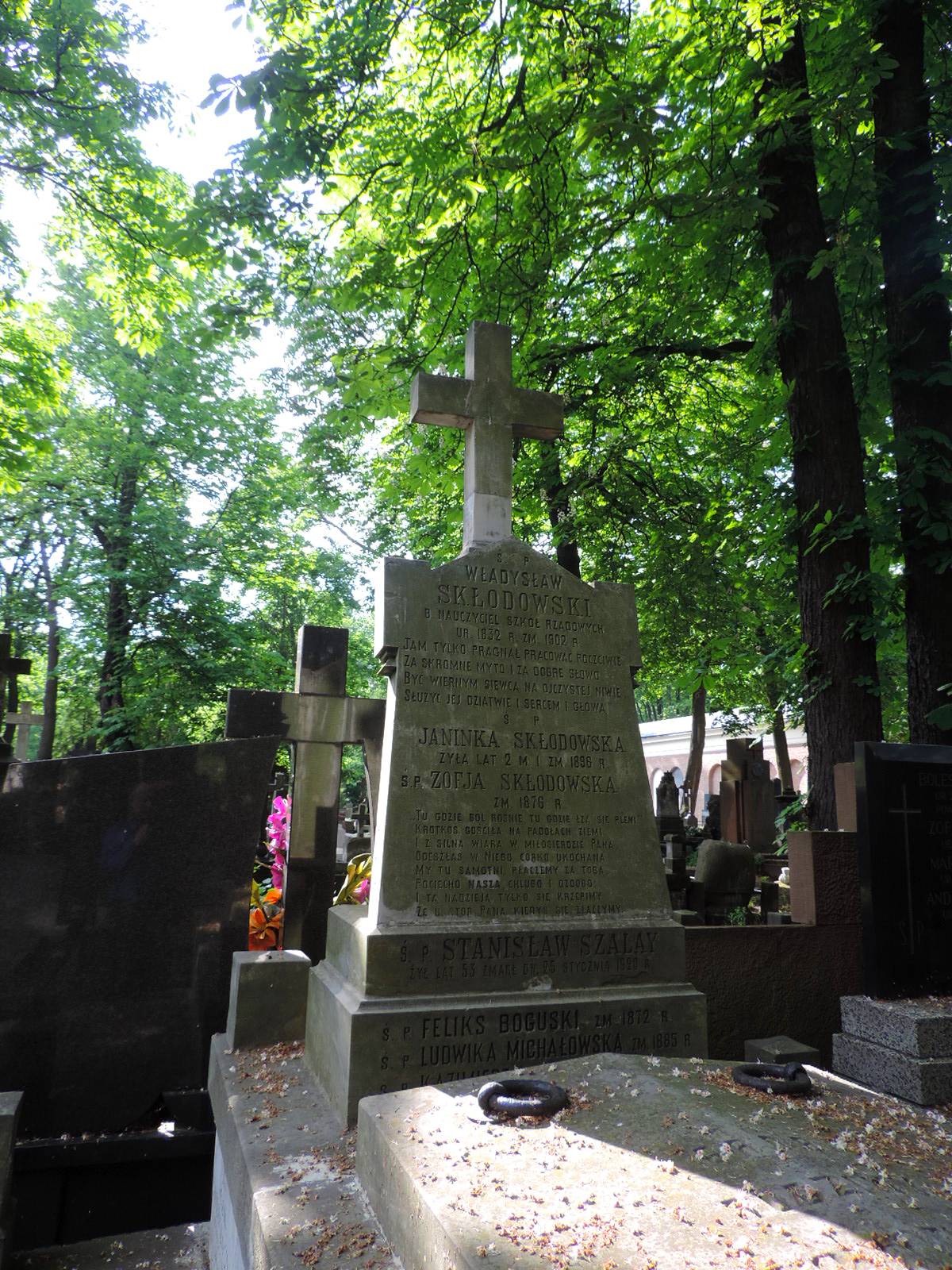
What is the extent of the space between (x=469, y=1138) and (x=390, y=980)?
116cm

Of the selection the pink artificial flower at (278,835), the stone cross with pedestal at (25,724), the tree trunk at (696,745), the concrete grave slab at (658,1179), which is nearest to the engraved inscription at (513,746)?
the concrete grave slab at (658,1179)

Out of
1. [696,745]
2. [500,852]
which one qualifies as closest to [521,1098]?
[500,852]

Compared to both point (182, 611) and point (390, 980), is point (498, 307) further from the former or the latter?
point (182, 611)

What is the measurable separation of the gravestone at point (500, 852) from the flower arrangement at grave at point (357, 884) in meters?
1.18

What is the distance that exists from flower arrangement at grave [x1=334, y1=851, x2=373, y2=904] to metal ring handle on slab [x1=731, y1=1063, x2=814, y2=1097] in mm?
2675

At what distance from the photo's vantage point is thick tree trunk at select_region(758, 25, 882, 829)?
255 inches

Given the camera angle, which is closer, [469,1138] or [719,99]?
[469,1138]

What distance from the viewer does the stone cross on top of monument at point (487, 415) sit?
178 inches

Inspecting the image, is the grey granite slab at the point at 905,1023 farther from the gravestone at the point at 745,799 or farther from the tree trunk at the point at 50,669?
the tree trunk at the point at 50,669

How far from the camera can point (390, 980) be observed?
3475 mm

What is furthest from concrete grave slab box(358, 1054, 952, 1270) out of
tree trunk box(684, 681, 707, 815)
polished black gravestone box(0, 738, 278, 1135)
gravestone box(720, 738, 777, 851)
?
tree trunk box(684, 681, 707, 815)

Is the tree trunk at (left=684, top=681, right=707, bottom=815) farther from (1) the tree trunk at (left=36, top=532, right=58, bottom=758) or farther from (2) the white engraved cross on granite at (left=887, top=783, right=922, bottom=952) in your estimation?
(2) the white engraved cross on granite at (left=887, top=783, right=922, bottom=952)

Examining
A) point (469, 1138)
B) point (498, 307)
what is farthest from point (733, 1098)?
point (498, 307)

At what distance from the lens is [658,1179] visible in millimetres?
2135
